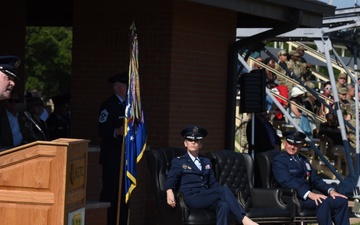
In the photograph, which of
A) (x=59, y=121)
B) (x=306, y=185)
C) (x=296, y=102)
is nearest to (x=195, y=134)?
(x=306, y=185)

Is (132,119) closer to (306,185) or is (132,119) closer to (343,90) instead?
(306,185)

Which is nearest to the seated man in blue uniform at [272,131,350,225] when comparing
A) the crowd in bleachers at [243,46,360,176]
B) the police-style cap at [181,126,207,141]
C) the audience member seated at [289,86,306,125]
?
the police-style cap at [181,126,207,141]

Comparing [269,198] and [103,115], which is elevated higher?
[103,115]

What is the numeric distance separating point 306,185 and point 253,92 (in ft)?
7.72

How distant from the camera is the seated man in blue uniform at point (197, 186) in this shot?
1116cm

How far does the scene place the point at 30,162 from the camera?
6672mm

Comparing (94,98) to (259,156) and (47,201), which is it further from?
(47,201)

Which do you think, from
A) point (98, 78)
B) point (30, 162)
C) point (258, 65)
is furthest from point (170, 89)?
point (258, 65)

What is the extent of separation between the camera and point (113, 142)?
37.1ft

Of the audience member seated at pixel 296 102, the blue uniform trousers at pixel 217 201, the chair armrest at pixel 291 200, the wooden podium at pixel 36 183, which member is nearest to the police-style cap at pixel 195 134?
the blue uniform trousers at pixel 217 201

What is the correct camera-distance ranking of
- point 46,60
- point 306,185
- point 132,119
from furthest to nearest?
1. point 46,60
2. point 306,185
3. point 132,119

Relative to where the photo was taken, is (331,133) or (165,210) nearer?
(165,210)

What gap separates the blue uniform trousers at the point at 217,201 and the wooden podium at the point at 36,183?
452 centimetres

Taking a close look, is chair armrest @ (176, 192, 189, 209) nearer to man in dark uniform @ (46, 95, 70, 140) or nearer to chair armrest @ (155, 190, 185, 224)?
chair armrest @ (155, 190, 185, 224)
